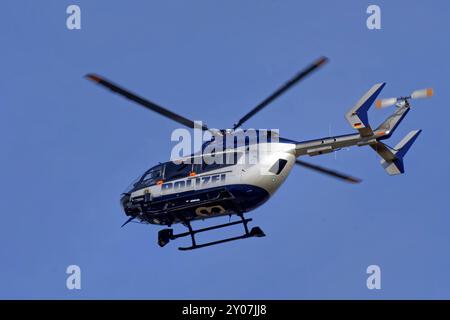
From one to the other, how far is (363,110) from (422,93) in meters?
1.45

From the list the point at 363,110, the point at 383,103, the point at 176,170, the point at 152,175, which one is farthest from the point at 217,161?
the point at 383,103

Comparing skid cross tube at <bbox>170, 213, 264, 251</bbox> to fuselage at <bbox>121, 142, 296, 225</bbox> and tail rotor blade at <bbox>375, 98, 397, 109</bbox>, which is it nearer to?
fuselage at <bbox>121, 142, 296, 225</bbox>

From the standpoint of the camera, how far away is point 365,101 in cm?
2417

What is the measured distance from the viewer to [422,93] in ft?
79.7

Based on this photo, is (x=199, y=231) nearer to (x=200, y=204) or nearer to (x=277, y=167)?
(x=200, y=204)

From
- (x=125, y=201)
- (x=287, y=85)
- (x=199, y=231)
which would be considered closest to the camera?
(x=287, y=85)

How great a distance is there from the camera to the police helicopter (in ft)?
80.2

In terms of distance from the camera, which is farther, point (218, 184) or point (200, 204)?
point (200, 204)

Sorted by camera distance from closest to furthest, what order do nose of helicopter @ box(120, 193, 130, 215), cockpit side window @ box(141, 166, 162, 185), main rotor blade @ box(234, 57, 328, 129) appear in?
main rotor blade @ box(234, 57, 328, 129), cockpit side window @ box(141, 166, 162, 185), nose of helicopter @ box(120, 193, 130, 215)

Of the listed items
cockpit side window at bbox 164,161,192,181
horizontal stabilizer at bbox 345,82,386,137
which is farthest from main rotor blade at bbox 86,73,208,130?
horizontal stabilizer at bbox 345,82,386,137

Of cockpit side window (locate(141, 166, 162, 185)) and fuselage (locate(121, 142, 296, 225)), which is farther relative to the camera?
cockpit side window (locate(141, 166, 162, 185))

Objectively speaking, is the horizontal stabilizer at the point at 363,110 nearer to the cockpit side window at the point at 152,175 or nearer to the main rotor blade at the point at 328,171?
the main rotor blade at the point at 328,171

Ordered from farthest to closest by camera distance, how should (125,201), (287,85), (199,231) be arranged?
1. (125,201)
2. (199,231)
3. (287,85)
